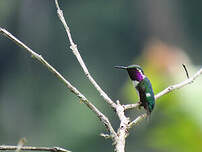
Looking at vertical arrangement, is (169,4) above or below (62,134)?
above

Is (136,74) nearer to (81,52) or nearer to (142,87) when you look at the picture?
(142,87)

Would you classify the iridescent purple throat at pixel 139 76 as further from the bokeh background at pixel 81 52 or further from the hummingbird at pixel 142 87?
the bokeh background at pixel 81 52

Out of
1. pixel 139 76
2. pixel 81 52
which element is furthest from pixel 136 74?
pixel 81 52

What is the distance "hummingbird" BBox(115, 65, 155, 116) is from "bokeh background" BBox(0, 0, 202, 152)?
1663cm

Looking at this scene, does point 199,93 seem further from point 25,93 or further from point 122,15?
point 122,15

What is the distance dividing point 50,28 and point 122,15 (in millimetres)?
2971

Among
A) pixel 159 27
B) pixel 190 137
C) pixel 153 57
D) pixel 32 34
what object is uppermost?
pixel 32 34

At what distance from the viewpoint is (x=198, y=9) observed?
26984mm

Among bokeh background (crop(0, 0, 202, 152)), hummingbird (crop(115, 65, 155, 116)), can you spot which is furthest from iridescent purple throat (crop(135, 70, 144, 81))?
bokeh background (crop(0, 0, 202, 152))

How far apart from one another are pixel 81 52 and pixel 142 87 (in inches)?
866

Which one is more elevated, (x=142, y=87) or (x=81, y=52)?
(x=81, y=52)

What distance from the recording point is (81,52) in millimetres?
24953

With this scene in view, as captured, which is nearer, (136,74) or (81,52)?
(136,74)

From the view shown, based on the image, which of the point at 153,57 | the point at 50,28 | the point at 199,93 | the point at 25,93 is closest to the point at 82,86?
the point at 25,93
